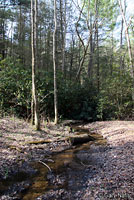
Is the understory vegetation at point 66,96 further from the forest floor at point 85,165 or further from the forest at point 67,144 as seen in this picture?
the forest floor at point 85,165

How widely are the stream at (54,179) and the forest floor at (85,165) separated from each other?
18 mm

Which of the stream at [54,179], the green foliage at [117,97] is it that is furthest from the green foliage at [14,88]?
the stream at [54,179]

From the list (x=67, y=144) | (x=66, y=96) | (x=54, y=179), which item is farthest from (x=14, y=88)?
(x=54, y=179)

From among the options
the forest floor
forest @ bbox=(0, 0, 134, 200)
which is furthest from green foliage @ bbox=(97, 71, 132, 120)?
the forest floor

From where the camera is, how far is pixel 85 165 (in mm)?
4117

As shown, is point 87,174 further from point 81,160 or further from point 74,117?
point 74,117

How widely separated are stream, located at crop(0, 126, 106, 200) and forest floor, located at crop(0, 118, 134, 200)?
0.06 ft

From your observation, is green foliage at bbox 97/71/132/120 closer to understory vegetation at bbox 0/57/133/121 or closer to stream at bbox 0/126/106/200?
understory vegetation at bbox 0/57/133/121

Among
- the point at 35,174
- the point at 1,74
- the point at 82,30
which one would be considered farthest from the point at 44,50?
the point at 35,174

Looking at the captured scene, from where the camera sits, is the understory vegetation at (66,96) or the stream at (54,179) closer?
the stream at (54,179)

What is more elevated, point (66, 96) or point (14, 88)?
point (14, 88)

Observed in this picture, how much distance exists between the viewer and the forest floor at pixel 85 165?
281 cm

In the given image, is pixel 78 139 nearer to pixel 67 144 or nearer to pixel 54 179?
pixel 67 144

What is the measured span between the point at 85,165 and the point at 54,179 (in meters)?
1.02
